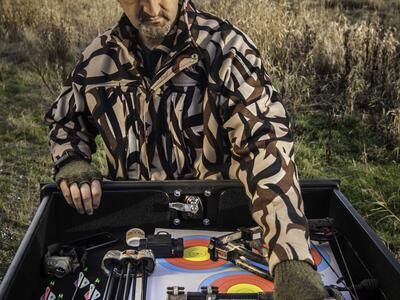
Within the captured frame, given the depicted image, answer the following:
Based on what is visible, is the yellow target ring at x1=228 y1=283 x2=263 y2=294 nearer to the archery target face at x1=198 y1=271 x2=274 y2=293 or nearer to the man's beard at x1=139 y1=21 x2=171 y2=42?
the archery target face at x1=198 y1=271 x2=274 y2=293

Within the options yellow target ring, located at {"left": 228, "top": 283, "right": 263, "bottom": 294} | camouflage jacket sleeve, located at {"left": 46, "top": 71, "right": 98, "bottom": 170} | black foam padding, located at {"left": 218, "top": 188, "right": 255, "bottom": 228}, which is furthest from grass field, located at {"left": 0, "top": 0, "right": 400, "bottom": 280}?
yellow target ring, located at {"left": 228, "top": 283, "right": 263, "bottom": 294}

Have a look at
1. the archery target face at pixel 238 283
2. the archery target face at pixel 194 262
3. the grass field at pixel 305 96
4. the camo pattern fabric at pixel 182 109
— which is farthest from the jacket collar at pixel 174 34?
the grass field at pixel 305 96

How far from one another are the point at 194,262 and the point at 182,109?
0.51m

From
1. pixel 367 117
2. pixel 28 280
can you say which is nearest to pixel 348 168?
pixel 367 117

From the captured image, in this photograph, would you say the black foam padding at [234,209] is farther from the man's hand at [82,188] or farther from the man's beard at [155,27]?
the man's beard at [155,27]

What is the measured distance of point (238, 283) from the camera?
5.22 feet

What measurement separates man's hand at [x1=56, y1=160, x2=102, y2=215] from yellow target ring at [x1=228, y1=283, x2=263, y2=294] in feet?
1.66

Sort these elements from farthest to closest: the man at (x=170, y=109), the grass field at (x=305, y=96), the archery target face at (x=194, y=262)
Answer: the grass field at (x=305, y=96), the man at (x=170, y=109), the archery target face at (x=194, y=262)

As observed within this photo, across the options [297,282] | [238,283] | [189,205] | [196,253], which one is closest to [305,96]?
[189,205]

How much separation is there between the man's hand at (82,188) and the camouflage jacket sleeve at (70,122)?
16cm

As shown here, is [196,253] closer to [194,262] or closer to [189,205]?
[194,262]

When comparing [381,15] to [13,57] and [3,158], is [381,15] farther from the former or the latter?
[3,158]

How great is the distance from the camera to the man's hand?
180 centimetres

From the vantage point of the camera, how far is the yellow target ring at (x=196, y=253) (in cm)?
171
